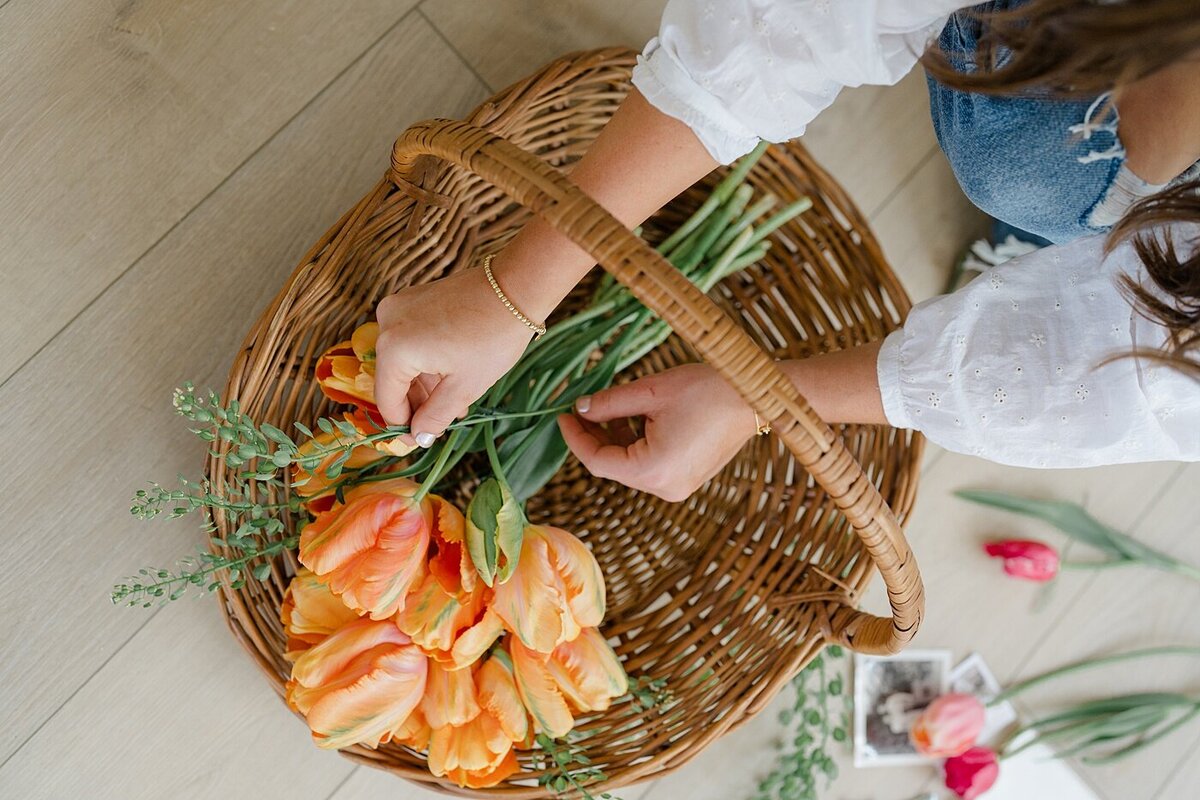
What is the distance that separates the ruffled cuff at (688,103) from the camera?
22.1 inches

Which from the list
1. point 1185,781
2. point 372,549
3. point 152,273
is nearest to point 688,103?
point 372,549

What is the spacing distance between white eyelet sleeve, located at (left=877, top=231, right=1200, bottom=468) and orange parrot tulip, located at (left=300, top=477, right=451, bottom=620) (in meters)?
0.40

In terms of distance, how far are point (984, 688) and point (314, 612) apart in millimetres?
861

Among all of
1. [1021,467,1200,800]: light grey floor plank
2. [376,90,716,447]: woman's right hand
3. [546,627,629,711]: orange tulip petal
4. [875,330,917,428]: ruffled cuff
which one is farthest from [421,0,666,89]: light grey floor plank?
[1021,467,1200,800]: light grey floor plank

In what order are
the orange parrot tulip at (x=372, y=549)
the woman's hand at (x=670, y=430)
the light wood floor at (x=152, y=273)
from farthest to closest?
the light wood floor at (x=152, y=273) → the woman's hand at (x=670, y=430) → the orange parrot tulip at (x=372, y=549)

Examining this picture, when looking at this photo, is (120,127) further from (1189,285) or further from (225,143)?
(1189,285)

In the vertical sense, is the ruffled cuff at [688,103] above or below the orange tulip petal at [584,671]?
above

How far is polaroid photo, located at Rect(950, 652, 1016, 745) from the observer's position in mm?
1135

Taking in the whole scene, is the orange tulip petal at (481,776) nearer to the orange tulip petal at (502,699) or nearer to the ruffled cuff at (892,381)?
the orange tulip petal at (502,699)

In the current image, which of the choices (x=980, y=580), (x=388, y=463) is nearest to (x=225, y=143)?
(x=388, y=463)

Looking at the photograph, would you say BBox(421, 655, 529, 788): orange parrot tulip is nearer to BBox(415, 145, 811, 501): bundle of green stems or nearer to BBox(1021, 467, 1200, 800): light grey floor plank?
BBox(415, 145, 811, 501): bundle of green stems

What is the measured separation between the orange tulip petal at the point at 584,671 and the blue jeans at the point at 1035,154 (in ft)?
1.60

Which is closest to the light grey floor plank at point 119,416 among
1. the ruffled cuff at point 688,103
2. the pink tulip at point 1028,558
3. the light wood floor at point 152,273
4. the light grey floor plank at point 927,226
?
the light wood floor at point 152,273

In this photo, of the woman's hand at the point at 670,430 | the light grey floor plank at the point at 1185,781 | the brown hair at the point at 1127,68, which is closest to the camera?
the brown hair at the point at 1127,68
